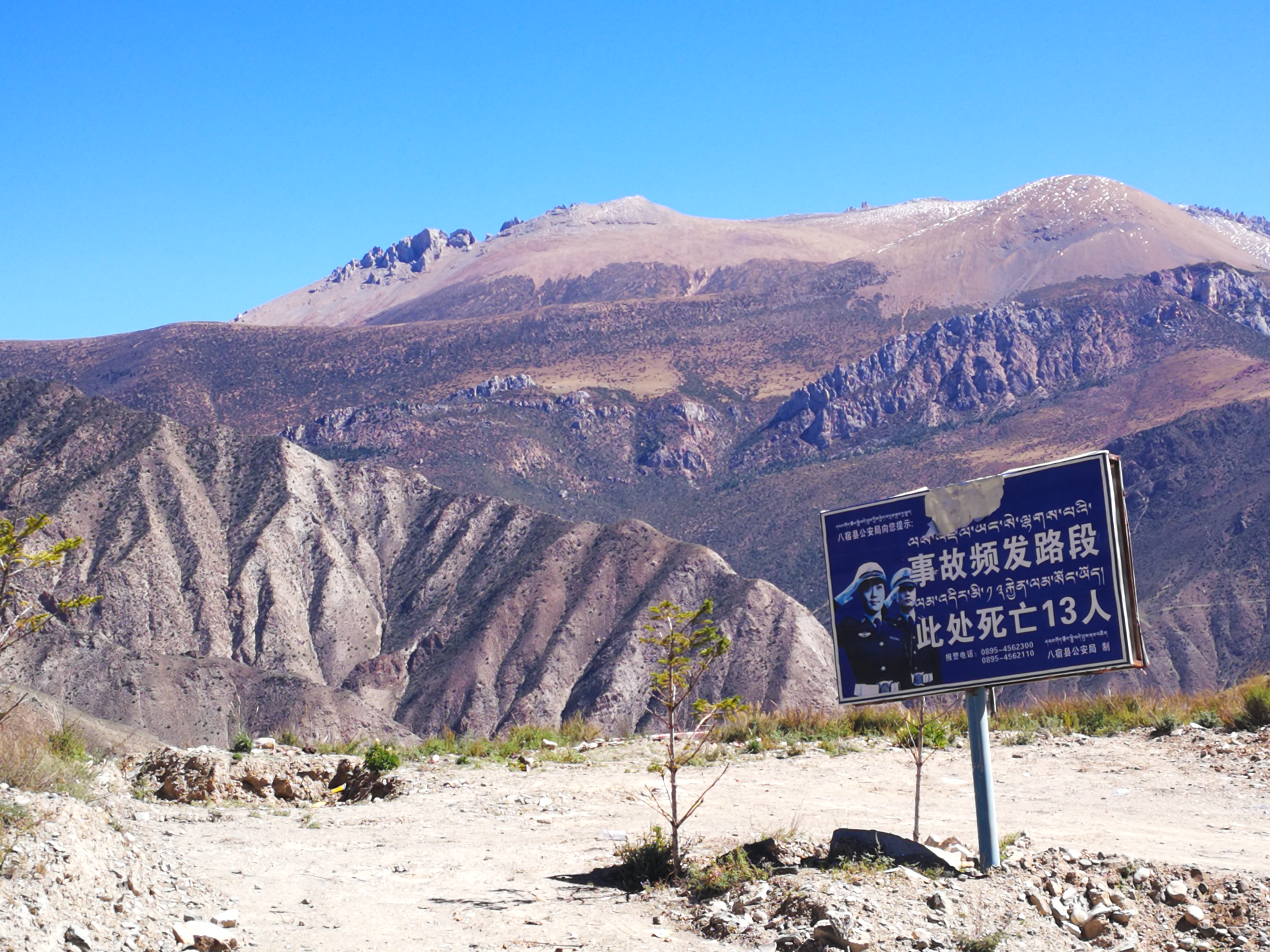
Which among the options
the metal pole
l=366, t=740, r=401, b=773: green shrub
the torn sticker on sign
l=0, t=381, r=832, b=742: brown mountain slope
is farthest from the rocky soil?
l=0, t=381, r=832, b=742: brown mountain slope

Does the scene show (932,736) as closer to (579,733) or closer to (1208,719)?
(1208,719)

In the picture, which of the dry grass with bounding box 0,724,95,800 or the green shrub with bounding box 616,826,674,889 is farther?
the green shrub with bounding box 616,826,674,889

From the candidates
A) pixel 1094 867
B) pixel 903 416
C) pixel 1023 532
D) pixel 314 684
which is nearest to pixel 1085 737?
pixel 1094 867

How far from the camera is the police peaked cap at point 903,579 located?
36.1 feet

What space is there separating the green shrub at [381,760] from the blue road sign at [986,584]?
7644 mm

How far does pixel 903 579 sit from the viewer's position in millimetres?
11055

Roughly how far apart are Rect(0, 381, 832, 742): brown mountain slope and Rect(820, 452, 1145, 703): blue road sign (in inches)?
1801

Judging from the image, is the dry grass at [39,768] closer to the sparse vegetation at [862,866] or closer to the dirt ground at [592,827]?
the dirt ground at [592,827]

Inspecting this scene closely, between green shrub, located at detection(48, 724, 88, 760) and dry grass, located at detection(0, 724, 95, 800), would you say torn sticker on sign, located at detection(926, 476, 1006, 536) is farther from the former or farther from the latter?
green shrub, located at detection(48, 724, 88, 760)

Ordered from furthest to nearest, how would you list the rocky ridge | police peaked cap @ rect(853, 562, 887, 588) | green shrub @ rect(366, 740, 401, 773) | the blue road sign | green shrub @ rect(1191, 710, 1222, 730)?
the rocky ridge, green shrub @ rect(1191, 710, 1222, 730), green shrub @ rect(366, 740, 401, 773), police peaked cap @ rect(853, 562, 887, 588), the blue road sign

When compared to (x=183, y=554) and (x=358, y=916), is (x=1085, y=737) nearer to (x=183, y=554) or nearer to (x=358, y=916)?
(x=358, y=916)

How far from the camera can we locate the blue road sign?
10.1m

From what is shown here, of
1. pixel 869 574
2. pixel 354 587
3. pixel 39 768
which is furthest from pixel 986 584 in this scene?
pixel 354 587

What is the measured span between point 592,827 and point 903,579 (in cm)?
477
